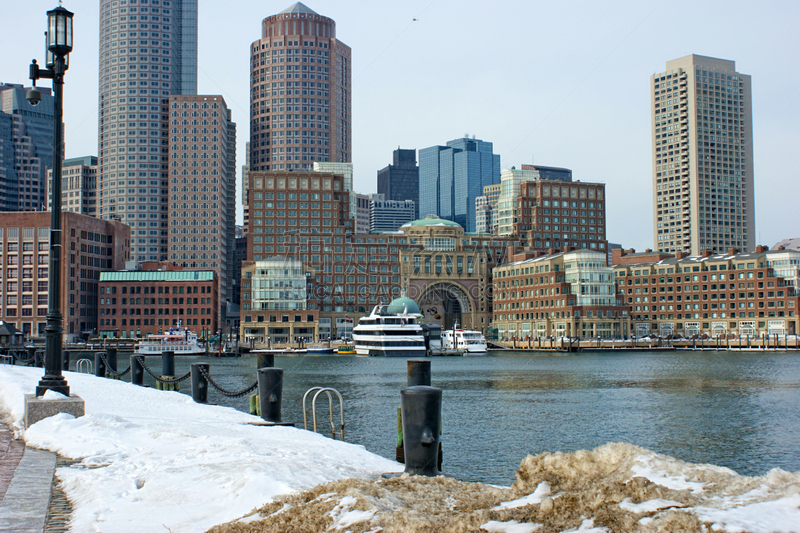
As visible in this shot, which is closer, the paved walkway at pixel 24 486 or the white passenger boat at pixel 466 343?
the paved walkway at pixel 24 486

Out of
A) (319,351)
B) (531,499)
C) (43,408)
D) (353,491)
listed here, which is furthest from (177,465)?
(319,351)

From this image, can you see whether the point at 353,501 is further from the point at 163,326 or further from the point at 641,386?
the point at 163,326

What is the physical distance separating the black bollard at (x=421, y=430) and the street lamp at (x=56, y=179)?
10482 millimetres

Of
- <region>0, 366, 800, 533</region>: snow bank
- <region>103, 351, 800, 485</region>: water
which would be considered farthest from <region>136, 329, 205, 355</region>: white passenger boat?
<region>0, 366, 800, 533</region>: snow bank

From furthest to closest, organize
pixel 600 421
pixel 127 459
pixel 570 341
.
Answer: pixel 570 341
pixel 600 421
pixel 127 459

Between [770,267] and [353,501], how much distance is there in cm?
20329

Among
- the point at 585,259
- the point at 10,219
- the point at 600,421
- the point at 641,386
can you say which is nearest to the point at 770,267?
the point at 585,259

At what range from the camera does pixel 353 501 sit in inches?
434

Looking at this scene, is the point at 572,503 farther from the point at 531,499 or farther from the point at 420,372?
the point at 420,372

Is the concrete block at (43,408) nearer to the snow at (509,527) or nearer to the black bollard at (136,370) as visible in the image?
the snow at (509,527)

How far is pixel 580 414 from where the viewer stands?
52.4 metres

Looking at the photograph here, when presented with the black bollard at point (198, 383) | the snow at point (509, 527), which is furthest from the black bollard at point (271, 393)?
the snow at point (509, 527)

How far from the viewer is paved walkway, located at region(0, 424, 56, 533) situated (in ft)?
37.4

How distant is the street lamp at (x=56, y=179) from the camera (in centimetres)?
2100
